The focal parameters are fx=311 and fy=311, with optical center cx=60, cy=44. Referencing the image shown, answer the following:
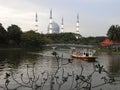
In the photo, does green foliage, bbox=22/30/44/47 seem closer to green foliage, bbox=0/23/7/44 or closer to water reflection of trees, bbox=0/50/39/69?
green foliage, bbox=0/23/7/44

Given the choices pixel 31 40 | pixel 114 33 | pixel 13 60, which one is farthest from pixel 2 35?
pixel 13 60

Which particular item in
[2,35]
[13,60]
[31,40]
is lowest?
[13,60]

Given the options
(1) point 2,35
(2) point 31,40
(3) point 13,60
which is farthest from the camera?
(2) point 31,40

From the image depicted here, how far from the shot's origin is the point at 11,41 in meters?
165

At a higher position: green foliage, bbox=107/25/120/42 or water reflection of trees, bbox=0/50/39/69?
green foliage, bbox=107/25/120/42

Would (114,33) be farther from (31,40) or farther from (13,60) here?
(13,60)

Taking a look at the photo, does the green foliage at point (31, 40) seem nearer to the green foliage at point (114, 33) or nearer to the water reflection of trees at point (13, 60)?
the green foliage at point (114, 33)

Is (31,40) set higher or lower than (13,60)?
higher

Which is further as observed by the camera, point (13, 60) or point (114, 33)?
point (114, 33)

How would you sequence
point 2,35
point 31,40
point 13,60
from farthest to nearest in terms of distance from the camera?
point 31,40 < point 2,35 < point 13,60

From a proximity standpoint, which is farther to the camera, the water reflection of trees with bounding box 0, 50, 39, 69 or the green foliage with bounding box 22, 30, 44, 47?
the green foliage with bounding box 22, 30, 44, 47

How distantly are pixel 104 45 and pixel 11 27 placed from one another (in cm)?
5554

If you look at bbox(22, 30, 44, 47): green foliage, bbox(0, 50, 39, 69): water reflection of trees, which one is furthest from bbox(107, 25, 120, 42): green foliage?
bbox(0, 50, 39, 69): water reflection of trees

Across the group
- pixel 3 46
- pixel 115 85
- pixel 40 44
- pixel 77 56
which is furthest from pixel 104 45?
pixel 115 85
